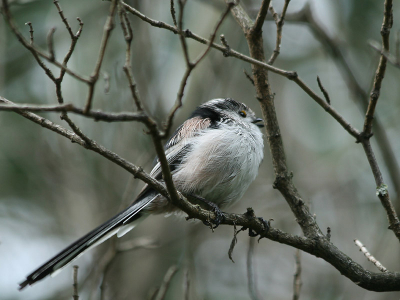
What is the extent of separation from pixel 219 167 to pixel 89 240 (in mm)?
1546

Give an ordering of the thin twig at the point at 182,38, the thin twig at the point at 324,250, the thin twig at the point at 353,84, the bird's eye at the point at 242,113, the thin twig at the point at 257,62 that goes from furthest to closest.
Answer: the bird's eye at the point at 242,113, the thin twig at the point at 353,84, the thin twig at the point at 324,250, the thin twig at the point at 257,62, the thin twig at the point at 182,38

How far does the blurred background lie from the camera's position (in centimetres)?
708

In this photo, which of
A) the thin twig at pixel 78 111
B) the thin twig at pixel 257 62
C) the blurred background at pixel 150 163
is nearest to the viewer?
the thin twig at pixel 78 111

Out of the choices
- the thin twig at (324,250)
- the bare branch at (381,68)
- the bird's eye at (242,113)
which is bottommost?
the thin twig at (324,250)

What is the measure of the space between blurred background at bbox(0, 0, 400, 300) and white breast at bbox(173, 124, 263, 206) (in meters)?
2.06

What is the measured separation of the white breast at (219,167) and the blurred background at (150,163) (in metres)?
2.06

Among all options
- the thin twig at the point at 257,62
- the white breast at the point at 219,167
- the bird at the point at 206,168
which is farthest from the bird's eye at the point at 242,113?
the thin twig at the point at 257,62

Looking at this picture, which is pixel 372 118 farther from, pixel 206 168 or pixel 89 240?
pixel 89 240

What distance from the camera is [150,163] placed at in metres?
7.25

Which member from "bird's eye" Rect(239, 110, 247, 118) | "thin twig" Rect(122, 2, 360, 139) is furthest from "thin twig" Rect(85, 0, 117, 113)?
"bird's eye" Rect(239, 110, 247, 118)

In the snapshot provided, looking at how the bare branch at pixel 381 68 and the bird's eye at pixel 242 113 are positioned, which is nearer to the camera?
the bare branch at pixel 381 68

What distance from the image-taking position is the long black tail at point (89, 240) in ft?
11.6

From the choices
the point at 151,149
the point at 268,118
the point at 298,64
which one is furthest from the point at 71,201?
the point at 298,64

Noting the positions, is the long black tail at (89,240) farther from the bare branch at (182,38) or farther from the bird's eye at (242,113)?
the bare branch at (182,38)
